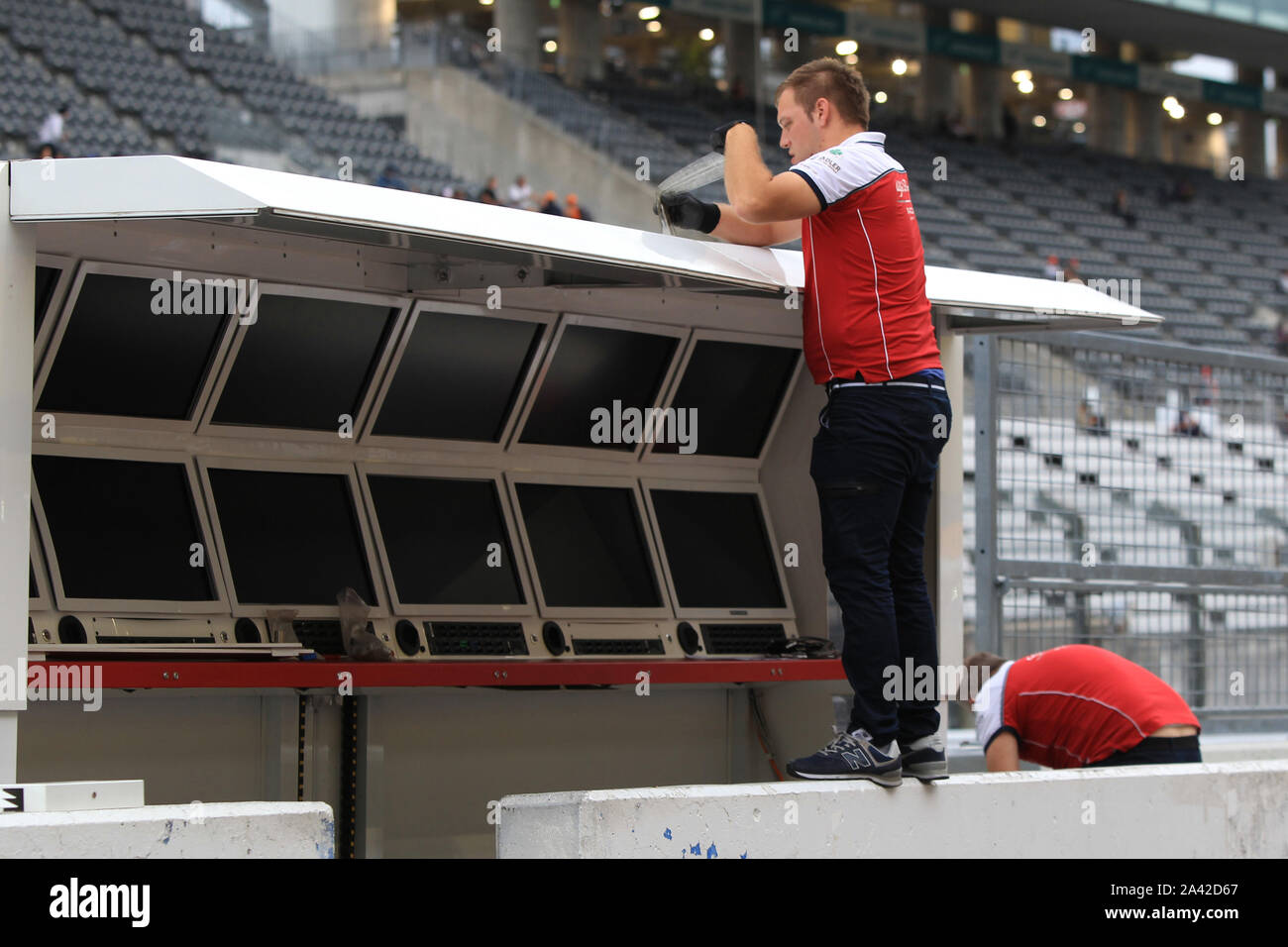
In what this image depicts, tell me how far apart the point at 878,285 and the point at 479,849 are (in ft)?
8.10

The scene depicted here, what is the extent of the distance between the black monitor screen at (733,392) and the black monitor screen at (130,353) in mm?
1741

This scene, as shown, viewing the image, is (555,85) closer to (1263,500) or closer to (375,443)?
(1263,500)

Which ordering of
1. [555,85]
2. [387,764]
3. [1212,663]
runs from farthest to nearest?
[555,85]
[1212,663]
[387,764]

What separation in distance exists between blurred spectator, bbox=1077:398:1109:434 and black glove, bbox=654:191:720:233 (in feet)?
11.1

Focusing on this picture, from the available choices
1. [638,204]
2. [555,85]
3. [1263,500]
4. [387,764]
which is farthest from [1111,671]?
[555,85]

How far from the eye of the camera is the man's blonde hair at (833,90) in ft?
13.2

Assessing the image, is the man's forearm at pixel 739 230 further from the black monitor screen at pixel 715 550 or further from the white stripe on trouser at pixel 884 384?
the black monitor screen at pixel 715 550

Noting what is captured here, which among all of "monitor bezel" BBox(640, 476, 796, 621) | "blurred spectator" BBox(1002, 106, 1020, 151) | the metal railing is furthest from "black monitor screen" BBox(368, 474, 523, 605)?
"blurred spectator" BBox(1002, 106, 1020, 151)

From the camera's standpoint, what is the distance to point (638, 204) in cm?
2322

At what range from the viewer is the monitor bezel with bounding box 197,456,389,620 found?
4789 millimetres

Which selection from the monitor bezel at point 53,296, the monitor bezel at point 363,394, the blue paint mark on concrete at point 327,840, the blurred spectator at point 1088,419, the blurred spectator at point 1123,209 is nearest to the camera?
the blue paint mark on concrete at point 327,840

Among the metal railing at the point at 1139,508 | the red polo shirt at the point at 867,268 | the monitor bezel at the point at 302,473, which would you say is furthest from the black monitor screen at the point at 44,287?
the metal railing at the point at 1139,508

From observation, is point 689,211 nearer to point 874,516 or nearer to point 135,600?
point 874,516

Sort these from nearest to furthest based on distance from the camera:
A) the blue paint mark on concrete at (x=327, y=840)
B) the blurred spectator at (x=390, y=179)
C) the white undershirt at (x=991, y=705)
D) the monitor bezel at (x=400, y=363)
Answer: the blue paint mark on concrete at (x=327, y=840) < the monitor bezel at (x=400, y=363) < the white undershirt at (x=991, y=705) < the blurred spectator at (x=390, y=179)
